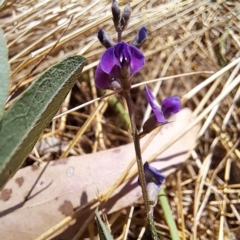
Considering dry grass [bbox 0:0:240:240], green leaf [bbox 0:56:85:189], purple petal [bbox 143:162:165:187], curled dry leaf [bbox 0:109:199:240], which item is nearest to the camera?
green leaf [bbox 0:56:85:189]

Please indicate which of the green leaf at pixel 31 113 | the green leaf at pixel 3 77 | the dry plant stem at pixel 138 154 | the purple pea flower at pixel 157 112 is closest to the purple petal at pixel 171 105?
the purple pea flower at pixel 157 112

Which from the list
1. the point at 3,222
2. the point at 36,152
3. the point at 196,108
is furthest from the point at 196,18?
the point at 3,222

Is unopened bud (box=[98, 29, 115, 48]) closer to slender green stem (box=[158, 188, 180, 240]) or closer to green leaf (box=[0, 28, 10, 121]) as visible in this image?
green leaf (box=[0, 28, 10, 121])

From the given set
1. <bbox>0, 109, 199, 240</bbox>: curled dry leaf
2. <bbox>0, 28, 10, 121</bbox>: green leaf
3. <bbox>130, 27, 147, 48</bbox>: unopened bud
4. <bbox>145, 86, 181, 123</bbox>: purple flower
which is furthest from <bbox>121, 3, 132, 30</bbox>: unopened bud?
<bbox>0, 109, 199, 240</bbox>: curled dry leaf

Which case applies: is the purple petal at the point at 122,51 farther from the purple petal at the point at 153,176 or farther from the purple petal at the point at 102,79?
the purple petal at the point at 153,176

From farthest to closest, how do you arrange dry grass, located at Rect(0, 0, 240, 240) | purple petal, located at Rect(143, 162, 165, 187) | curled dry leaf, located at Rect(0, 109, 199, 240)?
dry grass, located at Rect(0, 0, 240, 240) → curled dry leaf, located at Rect(0, 109, 199, 240) → purple petal, located at Rect(143, 162, 165, 187)

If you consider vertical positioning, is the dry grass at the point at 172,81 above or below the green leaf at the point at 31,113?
below

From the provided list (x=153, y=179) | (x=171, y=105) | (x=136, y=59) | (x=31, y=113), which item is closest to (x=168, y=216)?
(x=153, y=179)

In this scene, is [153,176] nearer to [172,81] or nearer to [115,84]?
[115,84]
